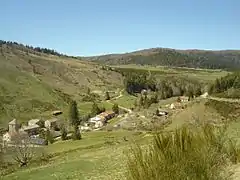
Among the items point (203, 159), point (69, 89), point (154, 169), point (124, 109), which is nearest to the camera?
point (154, 169)

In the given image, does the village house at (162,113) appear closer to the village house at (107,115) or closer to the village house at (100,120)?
the village house at (100,120)

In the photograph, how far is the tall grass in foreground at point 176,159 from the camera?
662cm

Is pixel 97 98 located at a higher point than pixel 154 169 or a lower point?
lower

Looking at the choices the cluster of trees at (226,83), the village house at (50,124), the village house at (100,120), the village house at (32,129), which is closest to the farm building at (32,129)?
the village house at (32,129)

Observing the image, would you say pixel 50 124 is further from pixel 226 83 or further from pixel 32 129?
pixel 226 83

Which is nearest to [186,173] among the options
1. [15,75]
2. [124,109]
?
[124,109]

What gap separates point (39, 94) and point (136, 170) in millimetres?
161346

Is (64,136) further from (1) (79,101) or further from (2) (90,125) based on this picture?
(1) (79,101)

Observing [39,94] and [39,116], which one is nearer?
[39,116]

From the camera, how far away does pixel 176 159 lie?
22.5 feet

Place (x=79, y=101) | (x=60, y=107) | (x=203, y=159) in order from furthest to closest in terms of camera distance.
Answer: (x=79, y=101) → (x=60, y=107) → (x=203, y=159)

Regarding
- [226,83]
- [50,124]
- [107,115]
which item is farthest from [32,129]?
[226,83]

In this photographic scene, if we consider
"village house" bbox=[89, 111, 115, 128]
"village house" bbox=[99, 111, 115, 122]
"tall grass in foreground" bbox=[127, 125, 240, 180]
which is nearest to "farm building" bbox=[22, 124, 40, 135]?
"village house" bbox=[89, 111, 115, 128]

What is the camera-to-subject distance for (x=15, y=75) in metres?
179
